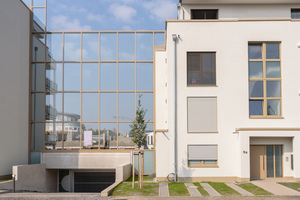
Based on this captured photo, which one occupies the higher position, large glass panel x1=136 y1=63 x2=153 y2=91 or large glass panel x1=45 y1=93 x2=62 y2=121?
large glass panel x1=136 y1=63 x2=153 y2=91

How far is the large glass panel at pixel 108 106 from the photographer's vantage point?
73.3ft

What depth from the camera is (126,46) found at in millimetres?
22781

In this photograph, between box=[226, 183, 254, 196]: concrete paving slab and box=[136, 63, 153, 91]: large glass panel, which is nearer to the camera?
box=[226, 183, 254, 196]: concrete paving slab

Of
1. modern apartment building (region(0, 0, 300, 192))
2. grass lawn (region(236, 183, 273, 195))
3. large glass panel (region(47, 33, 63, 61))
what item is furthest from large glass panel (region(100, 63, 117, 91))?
grass lawn (region(236, 183, 273, 195))

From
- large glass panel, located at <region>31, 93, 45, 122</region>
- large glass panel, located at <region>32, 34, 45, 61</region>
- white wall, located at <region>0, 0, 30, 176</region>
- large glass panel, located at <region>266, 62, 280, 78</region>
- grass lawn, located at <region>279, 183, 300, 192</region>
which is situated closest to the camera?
grass lawn, located at <region>279, 183, 300, 192</region>

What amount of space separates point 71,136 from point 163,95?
6940 mm

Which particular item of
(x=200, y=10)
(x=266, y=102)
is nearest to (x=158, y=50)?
(x=200, y=10)

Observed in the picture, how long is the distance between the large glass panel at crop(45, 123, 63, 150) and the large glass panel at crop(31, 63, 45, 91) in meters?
2.71

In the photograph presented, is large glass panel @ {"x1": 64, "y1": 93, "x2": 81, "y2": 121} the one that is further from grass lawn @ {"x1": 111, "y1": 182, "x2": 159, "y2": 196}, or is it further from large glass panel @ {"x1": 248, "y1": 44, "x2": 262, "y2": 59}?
large glass panel @ {"x1": 248, "y1": 44, "x2": 262, "y2": 59}

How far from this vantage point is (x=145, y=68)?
22.5 meters

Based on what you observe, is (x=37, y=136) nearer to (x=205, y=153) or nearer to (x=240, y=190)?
(x=205, y=153)

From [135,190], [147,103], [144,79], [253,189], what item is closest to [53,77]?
[144,79]

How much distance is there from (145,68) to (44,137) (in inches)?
332

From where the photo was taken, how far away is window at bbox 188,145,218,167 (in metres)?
17.2
